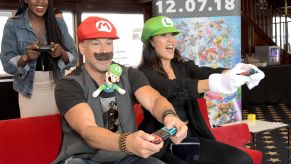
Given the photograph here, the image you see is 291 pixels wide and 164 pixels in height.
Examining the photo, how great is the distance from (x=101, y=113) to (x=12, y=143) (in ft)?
1.97

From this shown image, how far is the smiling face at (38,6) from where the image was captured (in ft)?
7.59

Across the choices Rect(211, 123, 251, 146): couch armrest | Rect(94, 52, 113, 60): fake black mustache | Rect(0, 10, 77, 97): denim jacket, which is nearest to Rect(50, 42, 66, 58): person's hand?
Rect(0, 10, 77, 97): denim jacket

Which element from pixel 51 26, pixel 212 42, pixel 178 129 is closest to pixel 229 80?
pixel 178 129

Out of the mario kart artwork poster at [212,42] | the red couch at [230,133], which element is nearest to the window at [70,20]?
the mario kart artwork poster at [212,42]

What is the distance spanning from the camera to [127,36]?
7.92m

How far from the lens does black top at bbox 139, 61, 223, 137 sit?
2.29 meters

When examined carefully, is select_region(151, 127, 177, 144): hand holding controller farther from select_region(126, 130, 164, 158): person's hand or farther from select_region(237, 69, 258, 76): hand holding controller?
select_region(237, 69, 258, 76): hand holding controller

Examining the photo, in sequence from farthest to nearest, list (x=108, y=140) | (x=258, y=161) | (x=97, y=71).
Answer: (x=258, y=161)
(x=97, y=71)
(x=108, y=140)

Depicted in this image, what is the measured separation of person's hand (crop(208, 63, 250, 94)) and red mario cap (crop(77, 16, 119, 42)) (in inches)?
25.3

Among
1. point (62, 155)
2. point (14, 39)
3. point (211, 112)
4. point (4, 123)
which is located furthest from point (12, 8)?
point (62, 155)

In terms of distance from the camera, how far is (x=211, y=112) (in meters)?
4.43

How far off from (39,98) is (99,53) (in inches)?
27.3

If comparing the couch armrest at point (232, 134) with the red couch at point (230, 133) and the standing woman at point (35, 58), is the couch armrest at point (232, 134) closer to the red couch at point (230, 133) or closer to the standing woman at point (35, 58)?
the red couch at point (230, 133)

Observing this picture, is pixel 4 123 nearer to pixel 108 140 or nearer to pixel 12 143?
pixel 12 143
